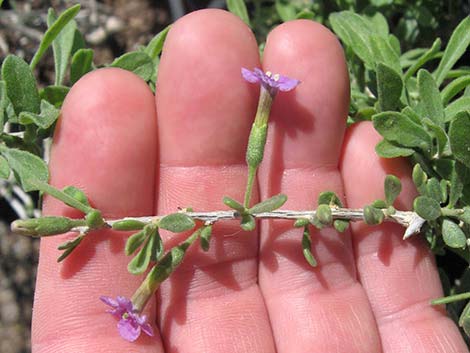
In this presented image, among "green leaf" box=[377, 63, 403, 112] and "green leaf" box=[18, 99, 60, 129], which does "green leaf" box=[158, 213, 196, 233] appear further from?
"green leaf" box=[377, 63, 403, 112]

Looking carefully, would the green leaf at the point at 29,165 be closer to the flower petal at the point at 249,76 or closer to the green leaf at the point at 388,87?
the flower petal at the point at 249,76

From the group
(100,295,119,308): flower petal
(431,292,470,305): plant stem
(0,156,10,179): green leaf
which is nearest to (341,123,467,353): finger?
(431,292,470,305): plant stem

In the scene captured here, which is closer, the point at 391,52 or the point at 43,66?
the point at 391,52

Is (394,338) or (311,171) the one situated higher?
(311,171)

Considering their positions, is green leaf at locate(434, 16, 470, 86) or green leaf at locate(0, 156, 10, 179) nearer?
green leaf at locate(0, 156, 10, 179)

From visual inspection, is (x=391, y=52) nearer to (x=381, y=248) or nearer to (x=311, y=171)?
(x=311, y=171)

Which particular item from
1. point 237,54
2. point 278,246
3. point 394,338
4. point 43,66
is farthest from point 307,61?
point 43,66

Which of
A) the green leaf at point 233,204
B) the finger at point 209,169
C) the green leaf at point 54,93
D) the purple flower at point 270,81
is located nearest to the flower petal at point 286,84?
the purple flower at point 270,81
